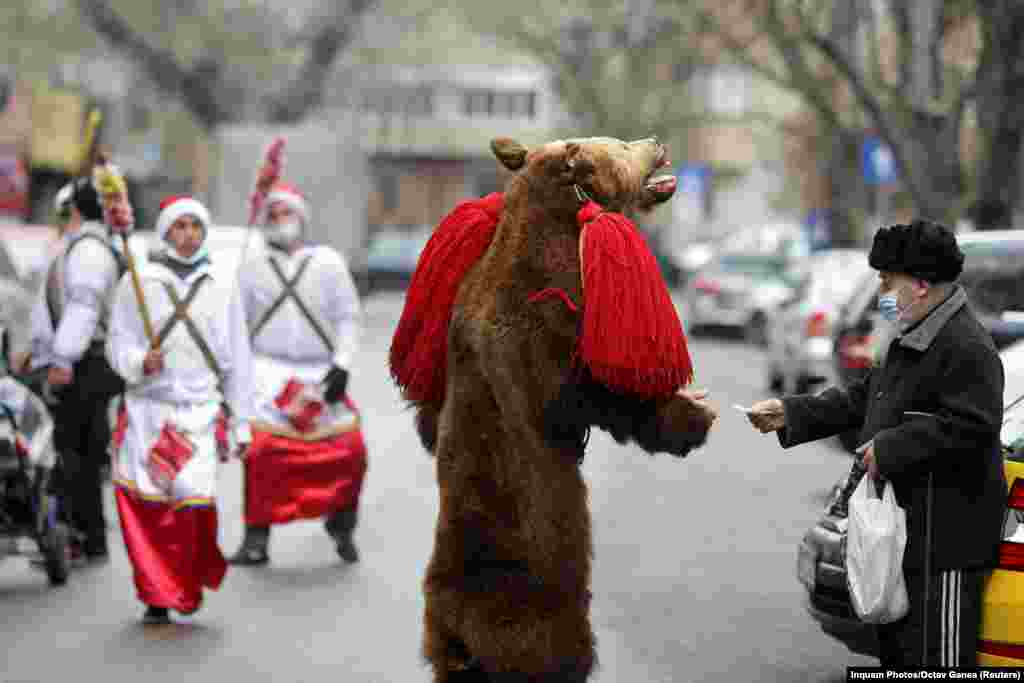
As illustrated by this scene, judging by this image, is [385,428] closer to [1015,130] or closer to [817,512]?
[817,512]

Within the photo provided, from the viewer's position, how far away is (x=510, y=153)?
5637 mm

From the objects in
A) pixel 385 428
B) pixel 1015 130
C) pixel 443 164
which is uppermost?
pixel 1015 130

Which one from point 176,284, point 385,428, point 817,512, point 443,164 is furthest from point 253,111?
point 443,164

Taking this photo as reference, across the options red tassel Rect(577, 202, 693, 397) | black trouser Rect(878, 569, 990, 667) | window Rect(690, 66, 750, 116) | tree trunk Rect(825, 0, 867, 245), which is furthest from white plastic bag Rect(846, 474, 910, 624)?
window Rect(690, 66, 750, 116)

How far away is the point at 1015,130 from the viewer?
74.8ft

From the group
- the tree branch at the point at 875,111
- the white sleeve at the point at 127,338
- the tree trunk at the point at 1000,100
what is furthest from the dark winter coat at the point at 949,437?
the tree branch at the point at 875,111

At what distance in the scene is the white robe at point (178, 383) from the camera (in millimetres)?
8359

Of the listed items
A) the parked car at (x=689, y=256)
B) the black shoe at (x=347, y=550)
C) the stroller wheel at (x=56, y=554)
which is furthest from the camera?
the parked car at (x=689, y=256)

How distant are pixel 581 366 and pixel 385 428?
11973 millimetres

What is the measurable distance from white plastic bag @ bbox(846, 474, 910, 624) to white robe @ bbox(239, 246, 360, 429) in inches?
187

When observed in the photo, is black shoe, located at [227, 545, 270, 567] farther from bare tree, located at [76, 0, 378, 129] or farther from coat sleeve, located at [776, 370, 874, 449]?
bare tree, located at [76, 0, 378, 129]

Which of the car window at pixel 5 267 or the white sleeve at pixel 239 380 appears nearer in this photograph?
the white sleeve at pixel 239 380

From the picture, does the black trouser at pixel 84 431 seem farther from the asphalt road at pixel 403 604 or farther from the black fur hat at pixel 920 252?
the black fur hat at pixel 920 252

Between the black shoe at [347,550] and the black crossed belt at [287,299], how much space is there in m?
1.06
